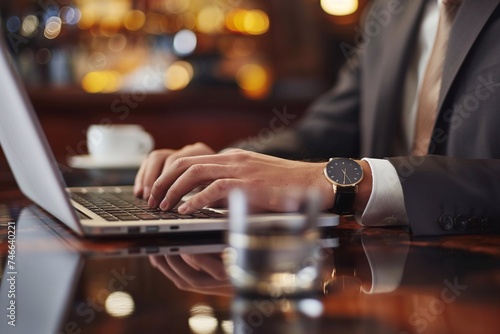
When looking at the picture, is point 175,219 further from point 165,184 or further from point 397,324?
point 397,324

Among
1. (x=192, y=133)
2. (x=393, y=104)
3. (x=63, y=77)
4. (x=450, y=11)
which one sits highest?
(x=450, y=11)

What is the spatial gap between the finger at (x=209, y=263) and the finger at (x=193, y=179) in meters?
0.18

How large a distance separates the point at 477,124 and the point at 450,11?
1.01 feet

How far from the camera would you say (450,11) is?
1.71 meters

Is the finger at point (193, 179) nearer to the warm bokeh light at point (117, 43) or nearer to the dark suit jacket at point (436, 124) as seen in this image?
the dark suit jacket at point (436, 124)

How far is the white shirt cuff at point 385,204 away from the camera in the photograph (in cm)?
109

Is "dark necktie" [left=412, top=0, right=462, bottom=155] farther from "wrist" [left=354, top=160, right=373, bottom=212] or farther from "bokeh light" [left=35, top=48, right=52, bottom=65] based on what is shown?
"bokeh light" [left=35, top=48, right=52, bottom=65]

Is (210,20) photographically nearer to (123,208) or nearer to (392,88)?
(392,88)

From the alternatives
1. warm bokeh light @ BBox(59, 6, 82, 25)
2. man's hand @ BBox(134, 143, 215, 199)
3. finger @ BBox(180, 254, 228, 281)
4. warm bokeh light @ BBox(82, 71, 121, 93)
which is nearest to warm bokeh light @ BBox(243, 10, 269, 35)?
warm bokeh light @ BBox(82, 71, 121, 93)

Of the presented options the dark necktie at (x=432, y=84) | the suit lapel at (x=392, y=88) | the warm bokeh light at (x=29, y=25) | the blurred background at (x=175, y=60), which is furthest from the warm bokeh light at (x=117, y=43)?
the dark necktie at (x=432, y=84)

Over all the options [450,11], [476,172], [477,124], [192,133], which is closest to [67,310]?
[476,172]

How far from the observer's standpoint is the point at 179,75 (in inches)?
173

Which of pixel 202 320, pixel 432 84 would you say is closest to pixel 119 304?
pixel 202 320

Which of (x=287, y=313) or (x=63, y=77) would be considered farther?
(x=63, y=77)
